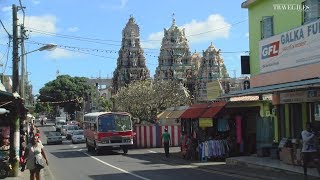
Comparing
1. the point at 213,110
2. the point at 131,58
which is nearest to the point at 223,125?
the point at 213,110

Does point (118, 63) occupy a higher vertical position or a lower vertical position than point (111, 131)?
higher

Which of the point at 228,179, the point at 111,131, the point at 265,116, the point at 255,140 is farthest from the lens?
the point at 111,131

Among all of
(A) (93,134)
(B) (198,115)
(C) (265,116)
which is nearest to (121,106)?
(A) (93,134)

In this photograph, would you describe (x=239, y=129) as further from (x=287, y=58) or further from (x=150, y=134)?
(x=150, y=134)

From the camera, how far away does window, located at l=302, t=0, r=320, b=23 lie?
20.1m

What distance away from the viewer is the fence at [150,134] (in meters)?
41.3

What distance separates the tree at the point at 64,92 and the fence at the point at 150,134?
250ft

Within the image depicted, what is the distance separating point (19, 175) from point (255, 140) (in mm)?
13030

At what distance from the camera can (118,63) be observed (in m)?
115

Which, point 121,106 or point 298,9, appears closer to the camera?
point 298,9

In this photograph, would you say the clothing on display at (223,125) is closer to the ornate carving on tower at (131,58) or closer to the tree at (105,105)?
the tree at (105,105)

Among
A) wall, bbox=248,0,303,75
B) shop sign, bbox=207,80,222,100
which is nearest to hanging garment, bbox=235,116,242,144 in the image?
wall, bbox=248,0,303,75

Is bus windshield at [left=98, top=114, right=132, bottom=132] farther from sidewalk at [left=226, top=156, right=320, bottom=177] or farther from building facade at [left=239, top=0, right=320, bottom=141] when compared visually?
sidewalk at [left=226, top=156, right=320, bottom=177]

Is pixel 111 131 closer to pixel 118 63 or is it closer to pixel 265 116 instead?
pixel 265 116
